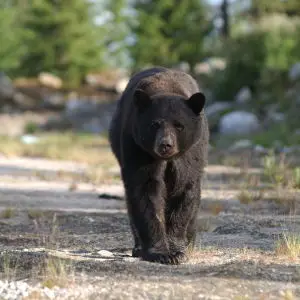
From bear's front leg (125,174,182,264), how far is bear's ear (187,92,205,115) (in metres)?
0.79

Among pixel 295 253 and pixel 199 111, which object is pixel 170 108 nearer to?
pixel 199 111

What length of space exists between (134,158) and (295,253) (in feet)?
5.81

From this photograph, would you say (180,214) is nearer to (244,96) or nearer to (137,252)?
(137,252)

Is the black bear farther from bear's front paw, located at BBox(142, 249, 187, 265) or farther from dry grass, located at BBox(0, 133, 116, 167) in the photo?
dry grass, located at BBox(0, 133, 116, 167)

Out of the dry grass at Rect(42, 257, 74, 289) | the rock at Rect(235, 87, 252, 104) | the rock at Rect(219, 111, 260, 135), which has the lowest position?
the dry grass at Rect(42, 257, 74, 289)

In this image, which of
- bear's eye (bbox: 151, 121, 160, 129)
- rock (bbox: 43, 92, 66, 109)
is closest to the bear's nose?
bear's eye (bbox: 151, 121, 160, 129)

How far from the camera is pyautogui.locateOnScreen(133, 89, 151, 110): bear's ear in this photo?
23.6 feet

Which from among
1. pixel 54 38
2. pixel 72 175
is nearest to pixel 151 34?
pixel 54 38

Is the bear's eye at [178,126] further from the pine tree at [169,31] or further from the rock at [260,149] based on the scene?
the pine tree at [169,31]

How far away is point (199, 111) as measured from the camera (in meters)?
7.38

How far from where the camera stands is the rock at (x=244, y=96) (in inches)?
1175

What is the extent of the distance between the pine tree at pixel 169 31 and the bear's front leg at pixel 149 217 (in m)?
38.9

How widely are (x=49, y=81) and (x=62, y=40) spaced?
2.87 metres

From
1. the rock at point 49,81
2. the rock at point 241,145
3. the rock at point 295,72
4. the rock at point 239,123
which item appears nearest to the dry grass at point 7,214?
the rock at point 241,145
